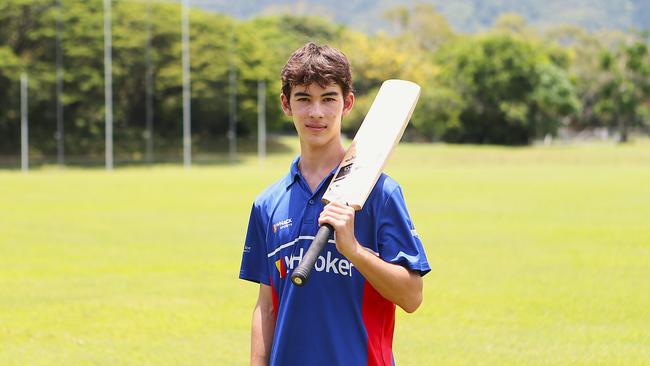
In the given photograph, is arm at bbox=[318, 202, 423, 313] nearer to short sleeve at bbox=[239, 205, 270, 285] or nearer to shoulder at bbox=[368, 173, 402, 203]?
shoulder at bbox=[368, 173, 402, 203]

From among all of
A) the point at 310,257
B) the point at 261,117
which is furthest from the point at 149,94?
the point at 310,257

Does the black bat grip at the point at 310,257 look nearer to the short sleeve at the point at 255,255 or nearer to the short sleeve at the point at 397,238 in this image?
the short sleeve at the point at 397,238

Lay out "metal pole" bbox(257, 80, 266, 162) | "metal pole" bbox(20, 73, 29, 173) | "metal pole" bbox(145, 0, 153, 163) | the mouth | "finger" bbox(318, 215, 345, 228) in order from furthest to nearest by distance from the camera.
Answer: "metal pole" bbox(257, 80, 266, 162), "metal pole" bbox(145, 0, 153, 163), "metal pole" bbox(20, 73, 29, 173), the mouth, "finger" bbox(318, 215, 345, 228)

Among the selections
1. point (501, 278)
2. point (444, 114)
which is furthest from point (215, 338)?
point (444, 114)

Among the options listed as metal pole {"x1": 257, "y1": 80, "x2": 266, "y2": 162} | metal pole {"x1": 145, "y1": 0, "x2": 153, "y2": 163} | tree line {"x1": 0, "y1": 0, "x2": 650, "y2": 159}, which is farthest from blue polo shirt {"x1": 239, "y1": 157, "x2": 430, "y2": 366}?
metal pole {"x1": 257, "y1": 80, "x2": 266, "y2": 162}

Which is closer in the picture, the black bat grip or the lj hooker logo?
the black bat grip

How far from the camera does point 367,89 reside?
290 feet

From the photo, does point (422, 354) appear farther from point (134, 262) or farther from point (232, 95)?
point (232, 95)

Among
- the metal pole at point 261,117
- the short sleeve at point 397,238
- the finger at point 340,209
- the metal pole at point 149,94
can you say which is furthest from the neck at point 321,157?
the metal pole at point 261,117

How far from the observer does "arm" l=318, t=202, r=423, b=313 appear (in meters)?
3.05

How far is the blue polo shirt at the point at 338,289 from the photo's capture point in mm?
3328

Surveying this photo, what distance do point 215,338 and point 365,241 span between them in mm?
5852

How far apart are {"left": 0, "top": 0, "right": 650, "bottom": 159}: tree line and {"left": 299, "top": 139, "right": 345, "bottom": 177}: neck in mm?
55975

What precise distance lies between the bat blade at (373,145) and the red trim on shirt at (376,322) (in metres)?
0.38
